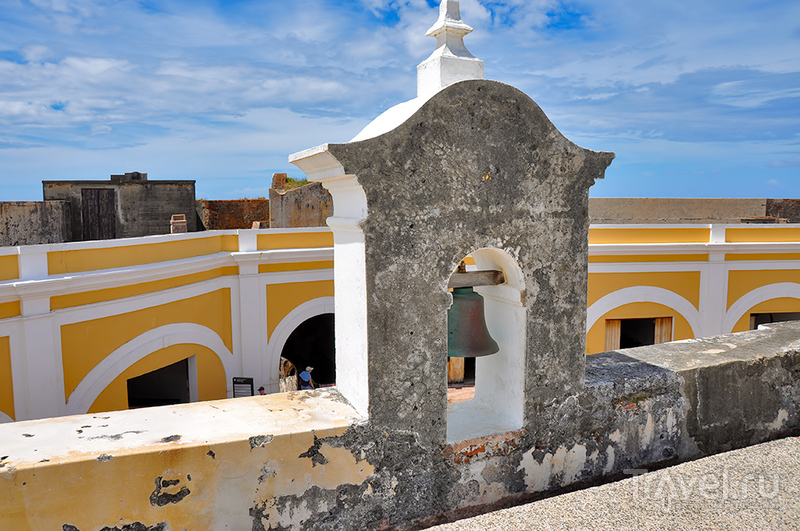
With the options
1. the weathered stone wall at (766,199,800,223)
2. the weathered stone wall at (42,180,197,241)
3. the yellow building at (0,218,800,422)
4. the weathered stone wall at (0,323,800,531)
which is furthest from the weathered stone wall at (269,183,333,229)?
the weathered stone wall at (0,323,800,531)

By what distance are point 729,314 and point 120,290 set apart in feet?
35.2

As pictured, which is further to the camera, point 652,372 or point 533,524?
point 652,372

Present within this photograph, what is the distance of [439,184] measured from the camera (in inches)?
99.0

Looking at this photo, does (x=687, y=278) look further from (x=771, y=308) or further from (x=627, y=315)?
(x=771, y=308)

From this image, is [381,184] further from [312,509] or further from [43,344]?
[43,344]

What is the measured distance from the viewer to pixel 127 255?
7809 millimetres

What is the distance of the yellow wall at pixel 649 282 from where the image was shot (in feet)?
35.6

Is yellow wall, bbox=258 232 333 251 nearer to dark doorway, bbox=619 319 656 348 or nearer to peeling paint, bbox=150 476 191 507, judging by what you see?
dark doorway, bbox=619 319 656 348

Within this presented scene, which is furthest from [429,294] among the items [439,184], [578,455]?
[578,455]

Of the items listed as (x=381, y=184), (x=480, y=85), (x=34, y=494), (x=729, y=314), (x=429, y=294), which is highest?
(x=480, y=85)

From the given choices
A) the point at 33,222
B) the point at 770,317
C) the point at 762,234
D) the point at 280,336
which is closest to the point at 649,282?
the point at 762,234

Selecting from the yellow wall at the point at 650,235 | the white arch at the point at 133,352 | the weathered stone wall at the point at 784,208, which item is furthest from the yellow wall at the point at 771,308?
the white arch at the point at 133,352

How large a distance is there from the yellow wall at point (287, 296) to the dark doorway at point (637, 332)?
611 cm

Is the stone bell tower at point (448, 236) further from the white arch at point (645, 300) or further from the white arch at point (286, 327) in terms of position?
the white arch at point (645, 300)
